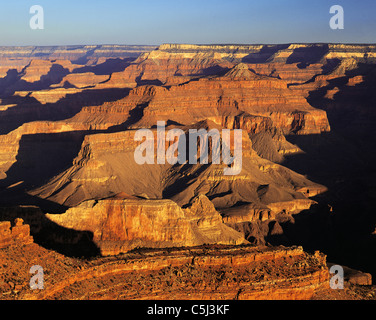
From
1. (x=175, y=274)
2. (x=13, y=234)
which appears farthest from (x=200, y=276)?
(x=13, y=234)

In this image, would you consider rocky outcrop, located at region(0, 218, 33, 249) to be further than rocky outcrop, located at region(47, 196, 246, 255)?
No

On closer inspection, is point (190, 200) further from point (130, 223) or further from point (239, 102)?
point (239, 102)

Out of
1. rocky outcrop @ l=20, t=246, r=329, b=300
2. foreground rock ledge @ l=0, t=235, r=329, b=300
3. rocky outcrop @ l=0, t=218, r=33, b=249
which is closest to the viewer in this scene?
foreground rock ledge @ l=0, t=235, r=329, b=300

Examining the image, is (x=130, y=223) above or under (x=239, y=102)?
under

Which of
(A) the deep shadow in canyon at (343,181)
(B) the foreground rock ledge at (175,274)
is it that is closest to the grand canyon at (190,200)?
(B) the foreground rock ledge at (175,274)

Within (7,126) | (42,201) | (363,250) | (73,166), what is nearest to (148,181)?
(73,166)

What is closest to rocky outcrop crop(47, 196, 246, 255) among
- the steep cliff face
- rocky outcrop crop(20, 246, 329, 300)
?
rocky outcrop crop(20, 246, 329, 300)

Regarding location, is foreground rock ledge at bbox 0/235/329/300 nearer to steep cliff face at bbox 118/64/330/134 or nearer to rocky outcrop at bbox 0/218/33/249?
rocky outcrop at bbox 0/218/33/249

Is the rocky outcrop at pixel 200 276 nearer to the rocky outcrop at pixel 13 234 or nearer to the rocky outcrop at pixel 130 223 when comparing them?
the rocky outcrop at pixel 13 234

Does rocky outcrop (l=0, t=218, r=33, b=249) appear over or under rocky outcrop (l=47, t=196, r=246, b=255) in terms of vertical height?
over
